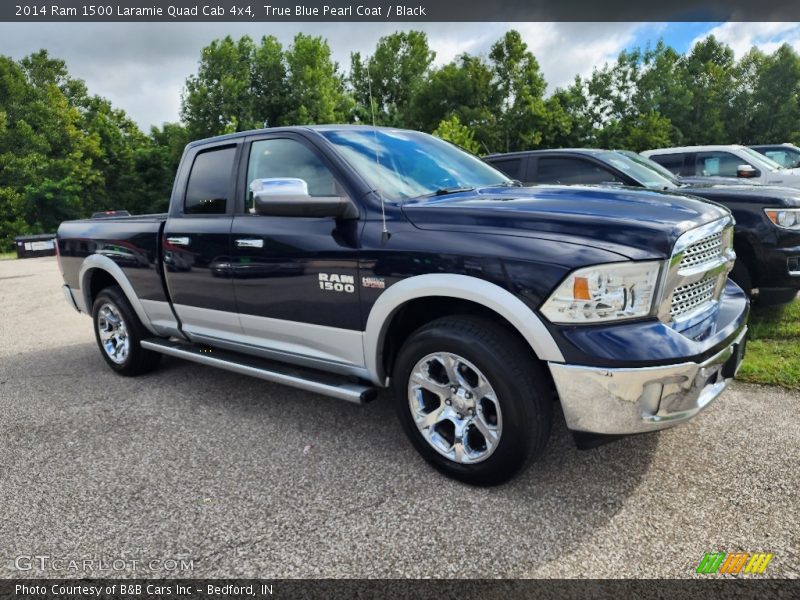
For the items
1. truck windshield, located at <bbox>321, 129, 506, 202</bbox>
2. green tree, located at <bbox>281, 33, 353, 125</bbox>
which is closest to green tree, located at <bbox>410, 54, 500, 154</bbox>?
green tree, located at <bbox>281, 33, 353, 125</bbox>

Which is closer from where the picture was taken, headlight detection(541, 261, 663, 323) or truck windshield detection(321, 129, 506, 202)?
headlight detection(541, 261, 663, 323)

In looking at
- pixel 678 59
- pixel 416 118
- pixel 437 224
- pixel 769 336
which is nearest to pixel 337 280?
pixel 437 224

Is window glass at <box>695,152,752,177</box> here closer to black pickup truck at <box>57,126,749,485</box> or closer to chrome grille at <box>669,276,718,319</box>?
black pickup truck at <box>57,126,749,485</box>

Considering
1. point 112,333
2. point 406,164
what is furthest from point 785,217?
point 112,333

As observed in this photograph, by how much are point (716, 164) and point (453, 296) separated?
31.5ft

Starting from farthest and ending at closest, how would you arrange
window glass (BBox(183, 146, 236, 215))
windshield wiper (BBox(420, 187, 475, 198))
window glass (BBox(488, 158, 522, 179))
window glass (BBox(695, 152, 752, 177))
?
window glass (BBox(695, 152, 752, 177)) < window glass (BBox(488, 158, 522, 179)) < window glass (BBox(183, 146, 236, 215)) < windshield wiper (BBox(420, 187, 475, 198))

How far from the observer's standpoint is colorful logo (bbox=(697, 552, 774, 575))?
85.5 inches

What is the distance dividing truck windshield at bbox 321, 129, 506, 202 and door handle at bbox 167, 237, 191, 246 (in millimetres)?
1323

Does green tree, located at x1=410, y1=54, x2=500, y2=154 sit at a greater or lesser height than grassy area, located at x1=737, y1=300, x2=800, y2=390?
greater

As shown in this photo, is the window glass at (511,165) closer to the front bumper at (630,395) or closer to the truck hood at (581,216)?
the truck hood at (581,216)

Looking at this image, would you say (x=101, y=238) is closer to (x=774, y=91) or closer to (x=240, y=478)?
(x=240, y=478)

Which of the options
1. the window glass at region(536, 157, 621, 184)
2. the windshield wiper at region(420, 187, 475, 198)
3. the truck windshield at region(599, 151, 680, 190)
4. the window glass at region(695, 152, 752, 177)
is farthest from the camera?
the window glass at region(695, 152, 752, 177)

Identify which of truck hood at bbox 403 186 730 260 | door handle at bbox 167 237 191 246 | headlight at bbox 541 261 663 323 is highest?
truck hood at bbox 403 186 730 260

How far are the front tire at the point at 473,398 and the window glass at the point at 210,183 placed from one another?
190 cm
